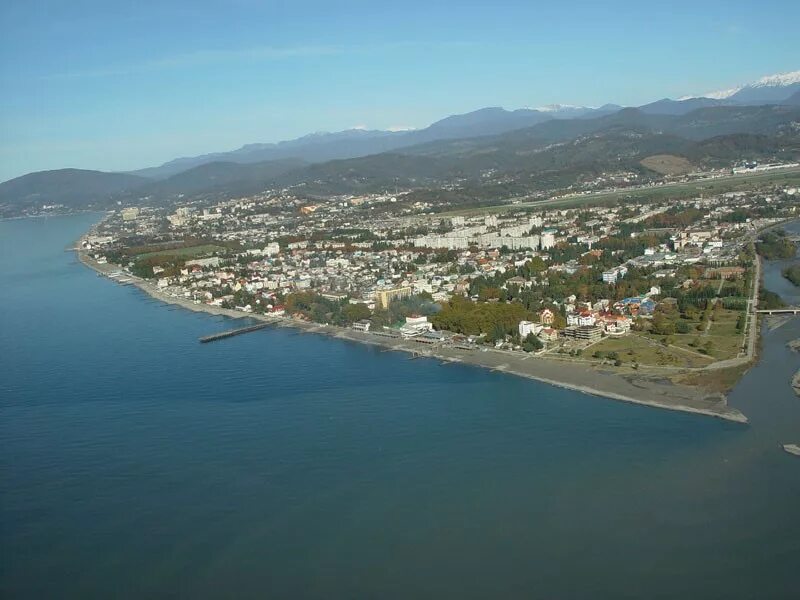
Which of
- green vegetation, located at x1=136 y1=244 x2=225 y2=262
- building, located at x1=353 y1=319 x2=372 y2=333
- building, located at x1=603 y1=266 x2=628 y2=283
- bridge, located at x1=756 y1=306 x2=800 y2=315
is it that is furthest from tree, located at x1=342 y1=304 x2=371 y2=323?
green vegetation, located at x1=136 y1=244 x2=225 y2=262

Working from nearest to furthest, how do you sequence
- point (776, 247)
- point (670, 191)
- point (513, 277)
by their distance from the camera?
point (513, 277) < point (776, 247) < point (670, 191)

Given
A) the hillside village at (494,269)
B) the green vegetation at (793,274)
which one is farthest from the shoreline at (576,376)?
the green vegetation at (793,274)

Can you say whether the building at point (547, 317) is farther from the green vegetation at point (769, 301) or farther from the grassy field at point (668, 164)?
the grassy field at point (668, 164)

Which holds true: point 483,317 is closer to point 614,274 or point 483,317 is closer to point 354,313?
point 354,313

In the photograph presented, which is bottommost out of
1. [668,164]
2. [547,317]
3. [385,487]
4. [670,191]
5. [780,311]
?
[780,311]

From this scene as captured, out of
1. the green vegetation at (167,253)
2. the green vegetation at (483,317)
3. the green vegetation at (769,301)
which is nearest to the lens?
the green vegetation at (483,317)

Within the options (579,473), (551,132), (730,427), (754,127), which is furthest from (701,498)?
(551,132)

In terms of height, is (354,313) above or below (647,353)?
above

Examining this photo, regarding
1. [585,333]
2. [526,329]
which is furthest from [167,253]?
[585,333]
